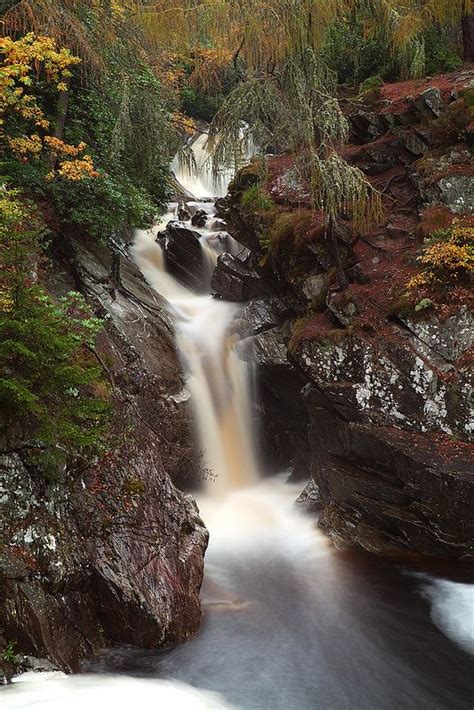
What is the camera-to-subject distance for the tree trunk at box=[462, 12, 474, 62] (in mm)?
13414

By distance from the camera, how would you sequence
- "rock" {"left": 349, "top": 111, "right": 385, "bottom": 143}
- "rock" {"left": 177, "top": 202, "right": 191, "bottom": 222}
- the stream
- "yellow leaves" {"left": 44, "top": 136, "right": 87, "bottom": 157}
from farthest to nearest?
1. "rock" {"left": 177, "top": 202, "right": 191, "bottom": 222}
2. "rock" {"left": 349, "top": 111, "right": 385, "bottom": 143}
3. "yellow leaves" {"left": 44, "top": 136, "right": 87, "bottom": 157}
4. the stream

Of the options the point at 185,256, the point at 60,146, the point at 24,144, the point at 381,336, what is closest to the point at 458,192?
the point at 381,336

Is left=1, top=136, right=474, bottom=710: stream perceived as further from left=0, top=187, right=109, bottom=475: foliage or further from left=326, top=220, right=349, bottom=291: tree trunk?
left=326, top=220, right=349, bottom=291: tree trunk

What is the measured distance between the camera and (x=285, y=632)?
6.72 metres

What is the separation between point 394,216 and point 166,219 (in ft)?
31.3

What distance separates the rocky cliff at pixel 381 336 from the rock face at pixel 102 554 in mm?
3010

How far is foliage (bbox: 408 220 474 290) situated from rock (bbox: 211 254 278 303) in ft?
17.5

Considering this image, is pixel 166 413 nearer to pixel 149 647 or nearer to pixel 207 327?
pixel 207 327

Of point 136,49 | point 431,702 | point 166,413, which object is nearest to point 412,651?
point 431,702

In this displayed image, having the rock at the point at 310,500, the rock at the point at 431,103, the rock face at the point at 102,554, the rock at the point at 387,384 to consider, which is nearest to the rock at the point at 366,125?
the rock at the point at 431,103

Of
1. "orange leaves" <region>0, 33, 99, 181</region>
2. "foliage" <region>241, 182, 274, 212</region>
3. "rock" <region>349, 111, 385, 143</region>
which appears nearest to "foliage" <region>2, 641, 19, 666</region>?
"orange leaves" <region>0, 33, 99, 181</region>

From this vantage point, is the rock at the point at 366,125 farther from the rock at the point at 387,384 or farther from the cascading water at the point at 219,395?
the rock at the point at 387,384

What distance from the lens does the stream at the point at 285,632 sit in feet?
17.0

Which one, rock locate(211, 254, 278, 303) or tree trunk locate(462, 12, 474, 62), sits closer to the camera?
tree trunk locate(462, 12, 474, 62)
